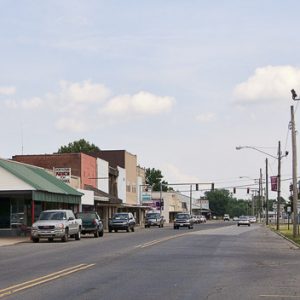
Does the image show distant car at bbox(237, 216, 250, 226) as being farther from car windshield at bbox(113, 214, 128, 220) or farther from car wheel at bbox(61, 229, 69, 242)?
car wheel at bbox(61, 229, 69, 242)

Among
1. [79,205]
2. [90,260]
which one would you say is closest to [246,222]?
[79,205]

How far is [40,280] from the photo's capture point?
15.5 m

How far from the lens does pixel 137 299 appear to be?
12.2 meters

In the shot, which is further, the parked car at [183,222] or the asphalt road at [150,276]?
the parked car at [183,222]

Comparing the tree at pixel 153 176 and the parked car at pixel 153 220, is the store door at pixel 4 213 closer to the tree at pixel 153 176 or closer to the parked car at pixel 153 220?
the parked car at pixel 153 220

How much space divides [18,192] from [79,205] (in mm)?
15406

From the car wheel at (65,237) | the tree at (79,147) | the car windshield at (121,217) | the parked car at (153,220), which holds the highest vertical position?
the tree at (79,147)

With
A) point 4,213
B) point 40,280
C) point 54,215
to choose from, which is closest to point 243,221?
point 4,213

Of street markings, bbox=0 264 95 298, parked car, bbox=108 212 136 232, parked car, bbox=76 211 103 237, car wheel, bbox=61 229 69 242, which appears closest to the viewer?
street markings, bbox=0 264 95 298

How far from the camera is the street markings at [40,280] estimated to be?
43.9 ft

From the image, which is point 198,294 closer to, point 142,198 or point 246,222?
point 246,222

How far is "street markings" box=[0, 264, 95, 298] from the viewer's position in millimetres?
13375

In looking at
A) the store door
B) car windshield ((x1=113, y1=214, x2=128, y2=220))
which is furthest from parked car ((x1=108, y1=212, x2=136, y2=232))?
the store door

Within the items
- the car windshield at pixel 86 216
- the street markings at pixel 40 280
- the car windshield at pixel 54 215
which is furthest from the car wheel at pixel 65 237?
the street markings at pixel 40 280
